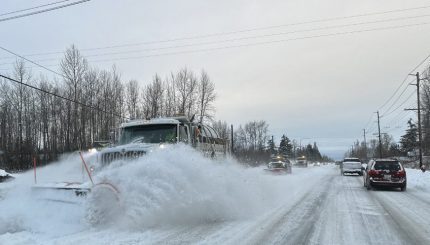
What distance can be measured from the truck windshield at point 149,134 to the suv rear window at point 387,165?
1333 cm

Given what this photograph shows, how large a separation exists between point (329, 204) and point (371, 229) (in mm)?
5289

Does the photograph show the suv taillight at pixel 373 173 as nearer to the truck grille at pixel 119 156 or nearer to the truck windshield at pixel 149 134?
the truck windshield at pixel 149 134

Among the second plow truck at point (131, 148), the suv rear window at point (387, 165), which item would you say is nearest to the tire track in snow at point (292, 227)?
the second plow truck at point (131, 148)

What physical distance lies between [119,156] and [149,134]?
1850 millimetres

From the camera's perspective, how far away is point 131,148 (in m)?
11.8

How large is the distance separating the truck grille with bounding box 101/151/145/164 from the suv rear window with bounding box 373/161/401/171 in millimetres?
14870

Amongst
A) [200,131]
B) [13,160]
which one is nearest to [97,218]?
[200,131]

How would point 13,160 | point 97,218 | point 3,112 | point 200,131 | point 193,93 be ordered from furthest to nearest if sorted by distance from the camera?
point 193,93 < point 3,112 < point 13,160 < point 200,131 < point 97,218

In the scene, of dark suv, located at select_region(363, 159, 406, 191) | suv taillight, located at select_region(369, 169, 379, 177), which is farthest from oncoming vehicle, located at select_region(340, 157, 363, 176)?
suv taillight, located at select_region(369, 169, 379, 177)

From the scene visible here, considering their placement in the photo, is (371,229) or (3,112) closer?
(371,229)

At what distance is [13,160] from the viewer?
190ft

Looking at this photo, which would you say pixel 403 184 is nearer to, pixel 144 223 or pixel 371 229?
pixel 371 229

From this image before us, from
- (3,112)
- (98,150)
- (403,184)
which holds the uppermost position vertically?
(3,112)

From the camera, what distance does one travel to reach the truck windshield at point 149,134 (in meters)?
13.1
